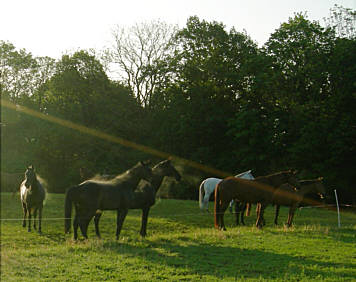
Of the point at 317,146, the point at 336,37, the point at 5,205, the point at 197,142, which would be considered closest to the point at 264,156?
the point at 317,146

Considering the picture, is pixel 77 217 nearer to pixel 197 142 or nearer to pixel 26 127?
pixel 197 142

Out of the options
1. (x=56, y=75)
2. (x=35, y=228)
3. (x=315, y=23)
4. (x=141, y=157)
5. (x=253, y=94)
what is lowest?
(x=35, y=228)

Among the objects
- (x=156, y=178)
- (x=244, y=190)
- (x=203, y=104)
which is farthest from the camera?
(x=203, y=104)

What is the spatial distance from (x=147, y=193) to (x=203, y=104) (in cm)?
2172

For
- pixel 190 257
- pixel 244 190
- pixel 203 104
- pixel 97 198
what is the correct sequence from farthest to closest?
pixel 203 104 → pixel 244 190 → pixel 97 198 → pixel 190 257

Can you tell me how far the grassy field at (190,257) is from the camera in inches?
285

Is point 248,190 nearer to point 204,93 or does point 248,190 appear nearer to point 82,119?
point 204,93

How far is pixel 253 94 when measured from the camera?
3097 cm

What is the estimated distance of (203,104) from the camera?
32.7 meters

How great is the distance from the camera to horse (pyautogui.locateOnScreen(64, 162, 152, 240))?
1041 cm

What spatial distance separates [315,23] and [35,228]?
24.4 meters

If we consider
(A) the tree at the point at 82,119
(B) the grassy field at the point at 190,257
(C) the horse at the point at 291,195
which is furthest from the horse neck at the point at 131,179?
(A) the tree at the point at 82,119

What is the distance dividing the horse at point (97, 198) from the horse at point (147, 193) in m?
0.36

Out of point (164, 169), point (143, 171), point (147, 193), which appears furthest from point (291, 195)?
point (143, 171)
